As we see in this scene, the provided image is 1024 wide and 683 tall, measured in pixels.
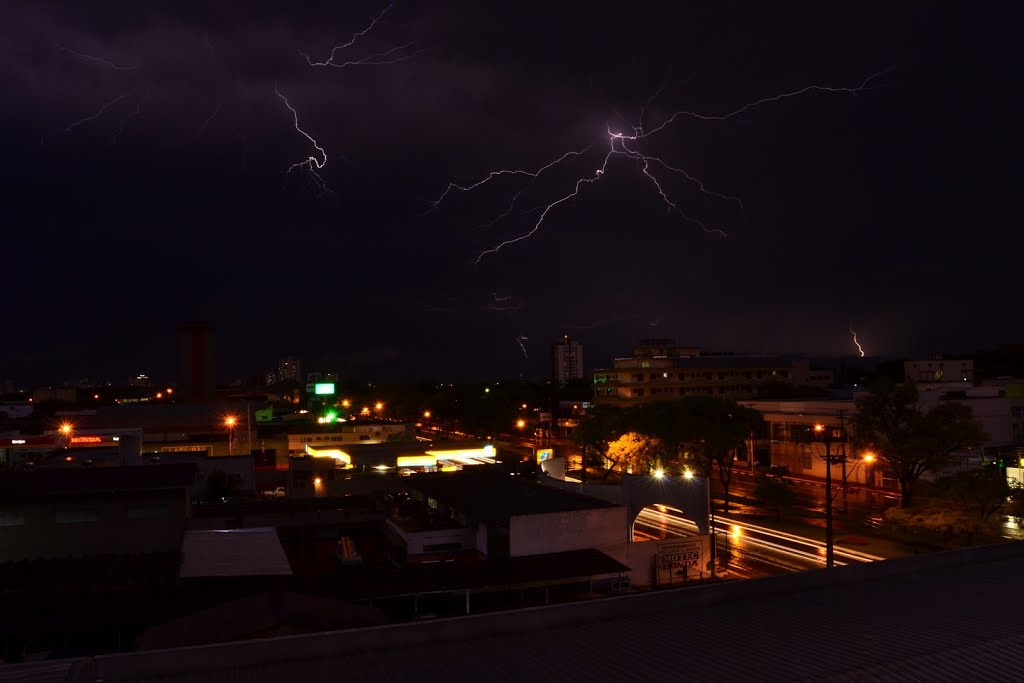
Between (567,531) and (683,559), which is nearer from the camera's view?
(567,531)

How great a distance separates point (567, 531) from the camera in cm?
2055

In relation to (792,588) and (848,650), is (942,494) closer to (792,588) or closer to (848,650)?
(792,588)

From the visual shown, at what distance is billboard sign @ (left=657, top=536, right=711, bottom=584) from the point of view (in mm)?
20734

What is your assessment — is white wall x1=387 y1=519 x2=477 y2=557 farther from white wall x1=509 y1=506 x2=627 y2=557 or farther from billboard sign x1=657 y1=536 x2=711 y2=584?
billboard sign x1=657 y1=536 x2=711 y2=584

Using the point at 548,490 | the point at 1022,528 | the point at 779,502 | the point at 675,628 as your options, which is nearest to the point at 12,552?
the point at 548,490

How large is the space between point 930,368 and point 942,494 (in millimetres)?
72173

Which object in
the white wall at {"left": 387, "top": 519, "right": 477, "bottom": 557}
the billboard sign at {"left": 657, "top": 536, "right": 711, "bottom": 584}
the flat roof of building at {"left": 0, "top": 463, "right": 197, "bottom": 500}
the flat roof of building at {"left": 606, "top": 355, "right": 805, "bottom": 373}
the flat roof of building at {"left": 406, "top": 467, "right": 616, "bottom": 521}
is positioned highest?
the flat roof of building at {"left": 606, "top": 355, "right": 805, "bottom": 373}

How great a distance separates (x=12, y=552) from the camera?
18.2 metres

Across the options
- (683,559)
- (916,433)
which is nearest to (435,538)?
(683,559)

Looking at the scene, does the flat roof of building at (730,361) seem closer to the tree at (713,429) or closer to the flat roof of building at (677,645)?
the tree at (713,429)

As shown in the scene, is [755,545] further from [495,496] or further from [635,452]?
Answer: [635,452]

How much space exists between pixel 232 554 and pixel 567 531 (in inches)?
346

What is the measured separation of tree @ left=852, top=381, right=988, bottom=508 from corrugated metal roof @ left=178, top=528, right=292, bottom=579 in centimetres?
2199

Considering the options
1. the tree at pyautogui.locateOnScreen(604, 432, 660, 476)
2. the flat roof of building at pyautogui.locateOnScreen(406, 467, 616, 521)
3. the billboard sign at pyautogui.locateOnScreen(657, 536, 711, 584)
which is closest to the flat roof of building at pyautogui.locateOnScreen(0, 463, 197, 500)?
the flat roof of building at pyautogui.locateOnScreen(406, 467, 616, 521)
